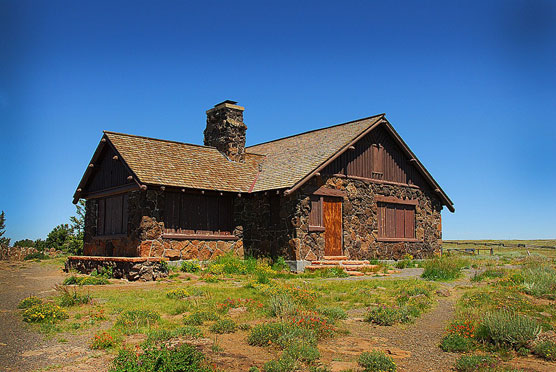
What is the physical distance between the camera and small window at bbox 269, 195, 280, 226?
2321cm

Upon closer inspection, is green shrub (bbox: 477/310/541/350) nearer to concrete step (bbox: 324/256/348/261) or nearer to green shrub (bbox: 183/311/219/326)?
green shrub (bbox: 183/311/219/326)

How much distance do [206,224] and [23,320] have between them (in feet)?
39.8

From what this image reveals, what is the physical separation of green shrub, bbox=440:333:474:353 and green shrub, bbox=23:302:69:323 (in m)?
8.03

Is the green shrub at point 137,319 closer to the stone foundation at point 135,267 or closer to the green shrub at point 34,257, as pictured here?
the stone foundation at point 135,267

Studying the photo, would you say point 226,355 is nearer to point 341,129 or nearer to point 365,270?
point 365,270

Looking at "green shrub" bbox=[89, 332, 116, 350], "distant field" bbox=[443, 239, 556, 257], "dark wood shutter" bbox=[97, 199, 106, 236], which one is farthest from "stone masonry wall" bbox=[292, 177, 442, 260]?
"green shrub" bbox=[89, 332, 116, 350]

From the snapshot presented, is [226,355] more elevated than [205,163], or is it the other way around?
[205,163]

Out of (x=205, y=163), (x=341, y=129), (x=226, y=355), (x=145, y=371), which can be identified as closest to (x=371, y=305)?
(x=226, y=355)

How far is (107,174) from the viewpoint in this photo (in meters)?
23.9

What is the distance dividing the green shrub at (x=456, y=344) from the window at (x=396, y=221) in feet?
54.6

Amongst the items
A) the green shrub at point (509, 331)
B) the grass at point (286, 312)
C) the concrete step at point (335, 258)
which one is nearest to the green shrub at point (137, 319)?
the grass at point (286, 312)

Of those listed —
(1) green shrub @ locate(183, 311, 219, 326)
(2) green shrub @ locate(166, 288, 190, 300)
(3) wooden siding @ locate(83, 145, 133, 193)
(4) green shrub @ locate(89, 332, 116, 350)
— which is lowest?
(4) green shrub @ locate(89, 332, 116, 350)

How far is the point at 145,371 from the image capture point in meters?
7.07

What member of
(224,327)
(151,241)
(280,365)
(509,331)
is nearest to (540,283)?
(509,331)
